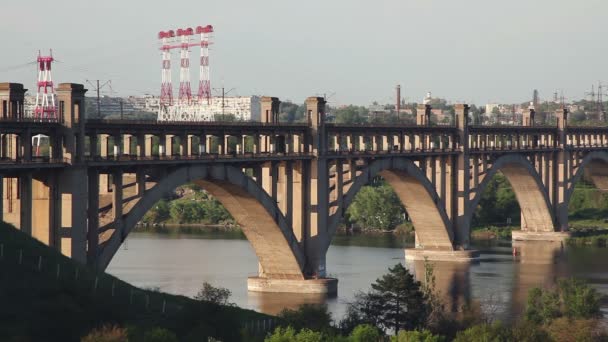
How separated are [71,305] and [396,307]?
20.9 metres

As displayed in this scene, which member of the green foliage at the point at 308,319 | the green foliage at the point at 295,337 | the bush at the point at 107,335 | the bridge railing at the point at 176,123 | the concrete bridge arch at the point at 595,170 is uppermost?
the bridge railing at the point at 176,123

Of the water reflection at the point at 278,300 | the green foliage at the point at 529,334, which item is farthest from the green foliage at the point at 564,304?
the water reflection at the point at 278,300

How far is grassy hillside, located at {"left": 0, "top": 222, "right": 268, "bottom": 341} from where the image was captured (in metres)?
43.7

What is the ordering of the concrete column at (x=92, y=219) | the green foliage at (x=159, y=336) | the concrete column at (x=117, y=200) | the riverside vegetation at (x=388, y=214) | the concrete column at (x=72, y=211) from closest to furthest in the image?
the green foliage at (x=159, y=336), the concrete column at (x=72, y=211), the concrete column at (x=92, y=219), the concrete column at (x=117, y=200), the riverside vegetation at (x=388, y=214)

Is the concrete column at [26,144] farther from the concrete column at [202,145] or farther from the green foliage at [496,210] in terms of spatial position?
the green foliage at [496,210]

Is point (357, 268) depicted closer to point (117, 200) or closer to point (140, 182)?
point (140, 182)

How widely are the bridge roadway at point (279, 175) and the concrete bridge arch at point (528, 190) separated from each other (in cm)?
13

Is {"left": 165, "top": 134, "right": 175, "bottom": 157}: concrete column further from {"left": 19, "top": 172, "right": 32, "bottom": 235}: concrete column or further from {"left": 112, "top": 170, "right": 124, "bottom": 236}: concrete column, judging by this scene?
{"left": 19, "top": 172, "right": 32, "bottom": 235}: concrete column

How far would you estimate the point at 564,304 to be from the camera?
65.8 m

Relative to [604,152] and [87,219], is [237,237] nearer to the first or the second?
[604,152]

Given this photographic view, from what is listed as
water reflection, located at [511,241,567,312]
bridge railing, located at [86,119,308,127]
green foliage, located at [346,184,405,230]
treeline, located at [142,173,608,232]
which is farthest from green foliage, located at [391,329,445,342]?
green foliage, located at [346,184,405,230]

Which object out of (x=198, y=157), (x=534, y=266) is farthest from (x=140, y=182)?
(x=534, y=266)

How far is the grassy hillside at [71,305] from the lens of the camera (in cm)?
4366

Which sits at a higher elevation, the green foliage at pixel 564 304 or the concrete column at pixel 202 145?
the concrete column at pixel 202 145
